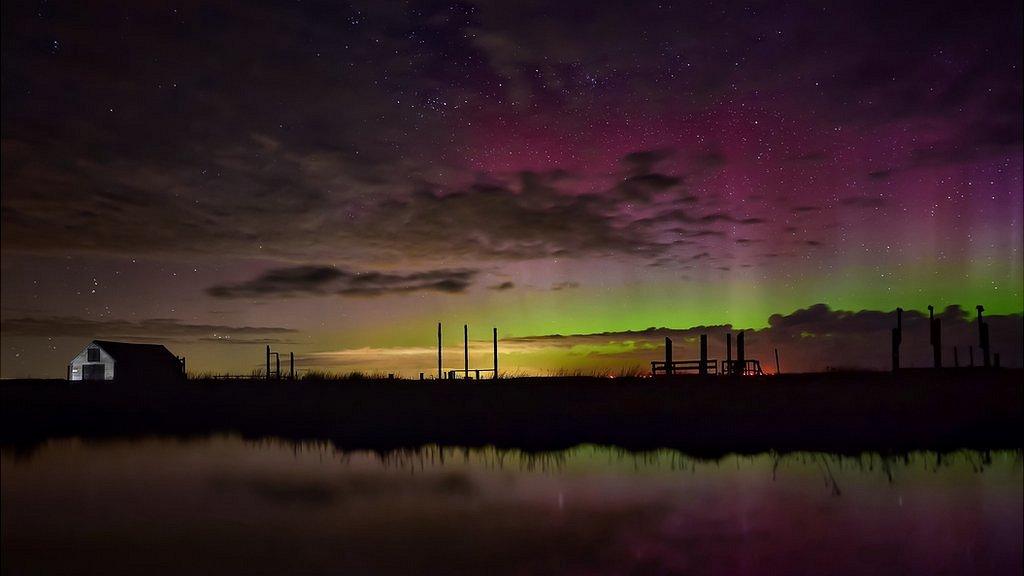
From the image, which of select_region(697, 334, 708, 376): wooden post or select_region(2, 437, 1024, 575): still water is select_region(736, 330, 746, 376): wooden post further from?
select_region(2, 437, 1024, 575): still water

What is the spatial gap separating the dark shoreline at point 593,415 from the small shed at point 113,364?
22517 mm

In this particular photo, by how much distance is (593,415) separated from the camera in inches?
1157

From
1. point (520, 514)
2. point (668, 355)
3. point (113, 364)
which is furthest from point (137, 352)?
point (520, 514)

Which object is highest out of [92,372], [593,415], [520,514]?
[92,372]

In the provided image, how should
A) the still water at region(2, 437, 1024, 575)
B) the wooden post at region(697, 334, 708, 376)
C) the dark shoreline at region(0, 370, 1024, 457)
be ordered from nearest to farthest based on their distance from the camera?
the still water at region(2, 437, 1024, 575) < the dark shoreline at region(0, 370, 1024, 457) < the wooden post at region(697, 334, 708, 376)

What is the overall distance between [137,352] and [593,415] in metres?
54.4

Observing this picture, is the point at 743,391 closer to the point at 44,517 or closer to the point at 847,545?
the point at 847,545

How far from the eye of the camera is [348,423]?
3075 cm

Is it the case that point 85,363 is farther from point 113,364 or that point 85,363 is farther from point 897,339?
point 897,339

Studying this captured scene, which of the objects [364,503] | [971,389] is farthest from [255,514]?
[971,389]

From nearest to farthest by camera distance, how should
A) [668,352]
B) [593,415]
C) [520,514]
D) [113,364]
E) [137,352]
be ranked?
[520,514] < [593,415] < [668,352] < [113,364] < [137,352]

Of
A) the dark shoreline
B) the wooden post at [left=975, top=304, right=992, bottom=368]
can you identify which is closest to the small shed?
the dark shoreline

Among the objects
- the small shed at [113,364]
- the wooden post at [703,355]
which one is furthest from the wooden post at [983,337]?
the small shed at [113,364]

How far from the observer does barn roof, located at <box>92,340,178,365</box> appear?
63.5 metres
